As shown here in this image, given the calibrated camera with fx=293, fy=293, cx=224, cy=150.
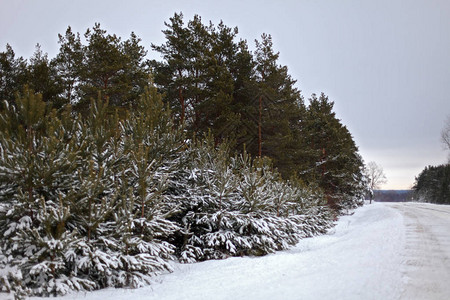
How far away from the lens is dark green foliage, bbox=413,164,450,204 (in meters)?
64.9

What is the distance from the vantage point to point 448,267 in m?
6.58

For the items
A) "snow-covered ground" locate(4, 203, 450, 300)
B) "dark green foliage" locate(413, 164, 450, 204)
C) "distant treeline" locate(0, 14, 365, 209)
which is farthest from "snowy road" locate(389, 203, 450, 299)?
"dark green foliage" locate(413, 164, 450, 204)

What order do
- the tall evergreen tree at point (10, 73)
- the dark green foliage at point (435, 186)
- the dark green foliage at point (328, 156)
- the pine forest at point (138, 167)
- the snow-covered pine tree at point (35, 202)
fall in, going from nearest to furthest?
the snow-covered pine tree at point (35, 202) → the pine forest at point (138, 167) → the tall evergreen tree at point (10, 73) → the dark green foliage at point (328, 156) → the dark green foliage at point (435, 186)

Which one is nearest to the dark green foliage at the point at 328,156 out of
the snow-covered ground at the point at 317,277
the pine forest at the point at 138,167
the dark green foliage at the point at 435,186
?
the pine forest at the point at 138,167

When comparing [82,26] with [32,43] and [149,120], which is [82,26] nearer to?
[32,43]

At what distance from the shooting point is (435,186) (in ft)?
254

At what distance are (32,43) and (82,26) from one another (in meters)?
4.20

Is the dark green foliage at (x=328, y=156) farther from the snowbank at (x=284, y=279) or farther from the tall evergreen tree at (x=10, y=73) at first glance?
the tall evergreen tree at (x=10, y=73)

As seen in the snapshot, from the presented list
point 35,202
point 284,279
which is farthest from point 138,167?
point 284,279

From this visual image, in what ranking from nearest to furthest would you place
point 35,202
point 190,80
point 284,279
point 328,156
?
point 35,202 < point 284,279 < point 190,80 < point 328,156

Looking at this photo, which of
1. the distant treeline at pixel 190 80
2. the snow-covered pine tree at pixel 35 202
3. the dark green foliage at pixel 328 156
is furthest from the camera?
the dark green foliage at pixel 328 156

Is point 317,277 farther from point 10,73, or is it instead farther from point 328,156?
point 328,156

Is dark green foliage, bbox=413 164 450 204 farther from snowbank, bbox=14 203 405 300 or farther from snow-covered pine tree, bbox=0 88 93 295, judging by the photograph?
snow-covered pine tree, bbox=0 88 93 295

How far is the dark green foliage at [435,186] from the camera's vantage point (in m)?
64.9
